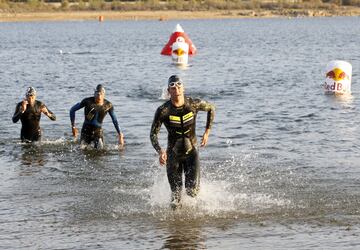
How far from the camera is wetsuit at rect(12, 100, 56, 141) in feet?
56.7

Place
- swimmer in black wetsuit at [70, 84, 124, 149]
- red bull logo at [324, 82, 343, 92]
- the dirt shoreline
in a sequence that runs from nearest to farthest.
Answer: swimmer in black wetsuit at [70, 84, 124, 149] → red bull logo at [324, 82, 343, 92] → the dirt shoreline

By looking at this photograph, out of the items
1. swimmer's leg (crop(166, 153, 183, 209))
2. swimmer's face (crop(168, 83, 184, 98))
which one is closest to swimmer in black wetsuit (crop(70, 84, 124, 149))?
swimmer's leg (crop(166, 153, 183, 209))

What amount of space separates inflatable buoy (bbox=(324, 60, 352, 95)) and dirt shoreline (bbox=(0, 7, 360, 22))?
84506 millimetres

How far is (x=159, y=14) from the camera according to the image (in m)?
114

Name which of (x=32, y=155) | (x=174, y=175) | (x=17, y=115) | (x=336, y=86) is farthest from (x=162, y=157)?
(x=336, y=86)

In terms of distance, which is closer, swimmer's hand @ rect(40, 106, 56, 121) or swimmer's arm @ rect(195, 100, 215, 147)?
swimmer's arm @ rect(195, 100, 215, 147)

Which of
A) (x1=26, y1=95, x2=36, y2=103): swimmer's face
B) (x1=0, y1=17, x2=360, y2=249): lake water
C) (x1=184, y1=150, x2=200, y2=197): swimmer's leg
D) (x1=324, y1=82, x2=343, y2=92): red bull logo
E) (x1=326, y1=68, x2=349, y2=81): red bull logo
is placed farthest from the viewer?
(x1=324, y1=82, x2=343, y2=92): red bull logo

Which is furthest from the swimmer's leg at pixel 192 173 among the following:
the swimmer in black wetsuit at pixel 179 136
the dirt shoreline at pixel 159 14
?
the dirt shoreline at pixel 159 14

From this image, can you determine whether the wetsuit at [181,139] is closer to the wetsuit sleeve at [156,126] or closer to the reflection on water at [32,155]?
the wetsuit sleeve at [156,126]

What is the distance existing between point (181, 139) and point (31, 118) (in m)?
6.53

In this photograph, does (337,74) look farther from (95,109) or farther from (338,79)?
(95,109)

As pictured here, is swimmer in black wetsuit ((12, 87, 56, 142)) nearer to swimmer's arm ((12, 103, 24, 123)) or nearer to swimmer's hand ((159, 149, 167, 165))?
swimmer's arm ((12, 103, 24, 123))

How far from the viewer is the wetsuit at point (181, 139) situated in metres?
11.5

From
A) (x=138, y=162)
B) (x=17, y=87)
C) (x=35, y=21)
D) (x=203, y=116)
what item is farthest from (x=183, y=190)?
(x=35, y=21)
